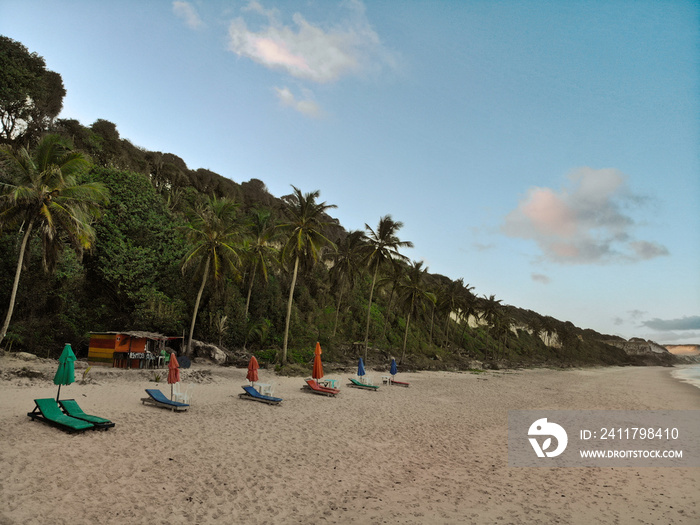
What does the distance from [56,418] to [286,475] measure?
5.56 meters

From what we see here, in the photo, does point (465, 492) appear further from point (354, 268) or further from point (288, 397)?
point (354, 268)

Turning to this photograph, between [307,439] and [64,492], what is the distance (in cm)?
521

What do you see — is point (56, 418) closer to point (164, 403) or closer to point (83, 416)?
point (83, 416)

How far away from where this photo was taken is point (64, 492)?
545cm

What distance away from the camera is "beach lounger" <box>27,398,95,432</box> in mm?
7949

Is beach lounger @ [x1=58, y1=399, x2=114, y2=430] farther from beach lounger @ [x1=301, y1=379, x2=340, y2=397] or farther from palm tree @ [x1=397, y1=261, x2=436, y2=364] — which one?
palm tree @ [x1=397, y1=261, x2=436, y2=364]

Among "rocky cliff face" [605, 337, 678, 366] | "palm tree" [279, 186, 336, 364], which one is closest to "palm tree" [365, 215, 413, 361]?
"palm tree" [279, 186, 336, 364]

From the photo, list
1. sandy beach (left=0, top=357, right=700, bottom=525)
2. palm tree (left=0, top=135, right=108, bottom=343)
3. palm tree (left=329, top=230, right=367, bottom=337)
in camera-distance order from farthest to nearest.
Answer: palm tree (left=329, top=230, right=367, bottom=337) → palm tree (left=0, top=135, right=108, bottom=343) → sandy beach (left=0, top=357, right=700, bottom=525)

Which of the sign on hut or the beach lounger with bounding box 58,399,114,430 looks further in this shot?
the sign on hut

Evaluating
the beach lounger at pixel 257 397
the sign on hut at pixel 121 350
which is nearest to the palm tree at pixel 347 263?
the sign on hut at pixel 121 350

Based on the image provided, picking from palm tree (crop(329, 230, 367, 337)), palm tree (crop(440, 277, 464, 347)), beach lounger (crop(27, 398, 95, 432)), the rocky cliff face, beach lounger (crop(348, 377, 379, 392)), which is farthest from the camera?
the rocky cliff face

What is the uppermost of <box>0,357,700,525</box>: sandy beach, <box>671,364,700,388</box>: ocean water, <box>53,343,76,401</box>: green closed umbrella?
<box>53,343,76,401</box>: green closed umbrella

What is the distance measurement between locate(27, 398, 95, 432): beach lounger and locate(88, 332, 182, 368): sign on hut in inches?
414

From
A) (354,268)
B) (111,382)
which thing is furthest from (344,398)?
(354,268)
